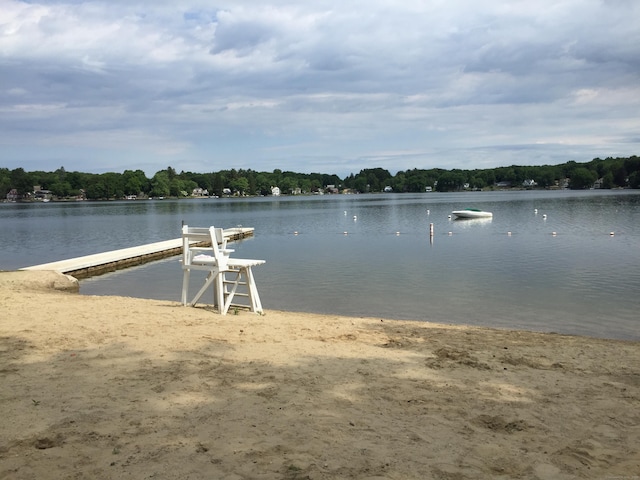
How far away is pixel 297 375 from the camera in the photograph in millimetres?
6184

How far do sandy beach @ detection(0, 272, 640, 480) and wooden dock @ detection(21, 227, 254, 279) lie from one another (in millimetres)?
13072

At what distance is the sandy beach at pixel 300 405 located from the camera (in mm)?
3973

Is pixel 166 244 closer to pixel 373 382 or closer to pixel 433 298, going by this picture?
pixel 433 298

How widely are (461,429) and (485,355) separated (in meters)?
3.17

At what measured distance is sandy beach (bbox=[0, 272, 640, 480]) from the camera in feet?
13.0

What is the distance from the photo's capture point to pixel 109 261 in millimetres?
23375

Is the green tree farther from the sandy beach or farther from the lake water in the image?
the sandy beach

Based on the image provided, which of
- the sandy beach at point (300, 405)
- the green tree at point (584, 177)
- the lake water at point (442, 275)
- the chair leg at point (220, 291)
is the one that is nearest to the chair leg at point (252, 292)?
the chair leg at point (220, 291)

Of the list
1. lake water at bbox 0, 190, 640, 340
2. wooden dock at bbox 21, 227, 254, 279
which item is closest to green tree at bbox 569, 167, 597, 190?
lake water at bbox 0, 190, 640, 340

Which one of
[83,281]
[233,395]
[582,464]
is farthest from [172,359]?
[83,281]

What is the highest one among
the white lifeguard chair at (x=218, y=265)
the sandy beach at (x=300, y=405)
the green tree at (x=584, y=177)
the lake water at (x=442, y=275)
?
the green tree at (x=584, y=177)

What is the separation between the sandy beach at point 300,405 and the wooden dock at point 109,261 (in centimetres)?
1307

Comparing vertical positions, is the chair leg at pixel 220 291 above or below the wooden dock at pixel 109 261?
above

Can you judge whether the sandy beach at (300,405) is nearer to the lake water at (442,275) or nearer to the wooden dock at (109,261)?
the lake water at (442,275)
